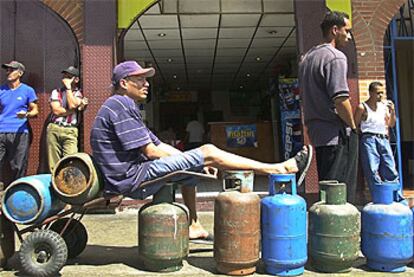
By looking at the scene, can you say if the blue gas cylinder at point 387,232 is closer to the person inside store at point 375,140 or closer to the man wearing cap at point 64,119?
the person inside store at point 375,140

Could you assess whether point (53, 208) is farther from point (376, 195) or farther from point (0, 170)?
point (0, 170)

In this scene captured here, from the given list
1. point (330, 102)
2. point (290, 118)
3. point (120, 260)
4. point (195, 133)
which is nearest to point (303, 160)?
point (330, 102)

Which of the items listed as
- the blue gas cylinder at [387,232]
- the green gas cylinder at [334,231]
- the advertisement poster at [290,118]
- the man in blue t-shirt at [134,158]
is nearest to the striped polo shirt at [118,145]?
the man in blue t-shirt at [134,158]

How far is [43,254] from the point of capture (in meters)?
3.73

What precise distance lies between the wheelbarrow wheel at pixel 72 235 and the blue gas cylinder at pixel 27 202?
0.36m

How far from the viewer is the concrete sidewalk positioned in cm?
383

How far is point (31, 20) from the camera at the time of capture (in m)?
6.96

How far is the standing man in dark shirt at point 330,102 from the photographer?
12.8 feet

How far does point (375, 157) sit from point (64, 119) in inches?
167

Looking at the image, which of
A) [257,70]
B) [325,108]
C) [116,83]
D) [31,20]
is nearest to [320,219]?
[325,108]

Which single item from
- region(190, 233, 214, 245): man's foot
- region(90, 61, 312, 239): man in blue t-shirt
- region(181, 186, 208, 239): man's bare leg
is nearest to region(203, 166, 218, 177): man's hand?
region(90, 61, 312, 239): man in blue t-shirt

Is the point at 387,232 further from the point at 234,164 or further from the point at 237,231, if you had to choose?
the point at 234,164

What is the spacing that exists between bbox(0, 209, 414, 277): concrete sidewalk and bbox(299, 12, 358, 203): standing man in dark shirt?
931 millimetres

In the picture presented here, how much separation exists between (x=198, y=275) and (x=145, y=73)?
176 cm
